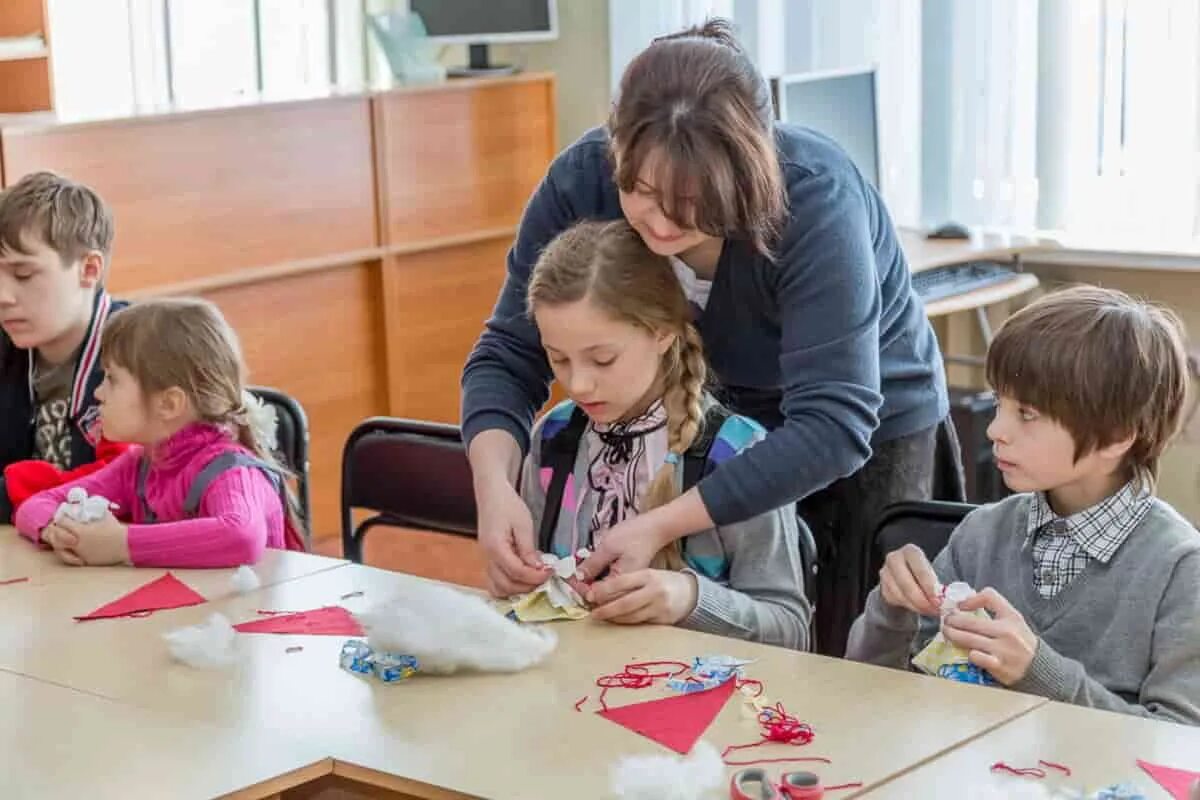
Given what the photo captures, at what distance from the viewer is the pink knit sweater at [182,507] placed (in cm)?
232

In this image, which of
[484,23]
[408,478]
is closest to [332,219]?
[484,23]

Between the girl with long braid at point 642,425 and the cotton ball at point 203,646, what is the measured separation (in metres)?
0.42

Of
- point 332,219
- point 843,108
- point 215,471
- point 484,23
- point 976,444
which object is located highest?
point 484,23

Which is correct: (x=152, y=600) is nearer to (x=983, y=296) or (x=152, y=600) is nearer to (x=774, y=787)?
(x=774, y=787)

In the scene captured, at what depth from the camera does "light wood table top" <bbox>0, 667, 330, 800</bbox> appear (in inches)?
62.3

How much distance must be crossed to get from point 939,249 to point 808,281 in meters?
2.41

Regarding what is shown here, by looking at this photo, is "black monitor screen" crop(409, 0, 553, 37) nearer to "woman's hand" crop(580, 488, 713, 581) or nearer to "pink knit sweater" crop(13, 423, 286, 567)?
"pink knit sweater" crop(13, 423, 286, 567)

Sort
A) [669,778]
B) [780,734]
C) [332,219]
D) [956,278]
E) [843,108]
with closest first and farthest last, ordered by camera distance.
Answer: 1. [669,778]
2. [780,734]
3. [956,278]
4. [843,108]
5. [332,219]

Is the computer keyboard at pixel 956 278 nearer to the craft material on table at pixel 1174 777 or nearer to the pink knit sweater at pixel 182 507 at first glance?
the pink knit sweater at pixel 182 507

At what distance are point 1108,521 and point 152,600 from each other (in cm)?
114

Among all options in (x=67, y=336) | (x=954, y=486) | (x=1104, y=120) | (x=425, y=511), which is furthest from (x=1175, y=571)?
(x=1104, y=120)

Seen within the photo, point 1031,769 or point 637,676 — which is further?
point 637,676

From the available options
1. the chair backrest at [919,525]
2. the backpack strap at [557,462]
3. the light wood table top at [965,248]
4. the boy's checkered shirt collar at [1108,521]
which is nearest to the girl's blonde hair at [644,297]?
the backpack strap at [557,462]

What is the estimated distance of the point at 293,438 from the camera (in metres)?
2.85
